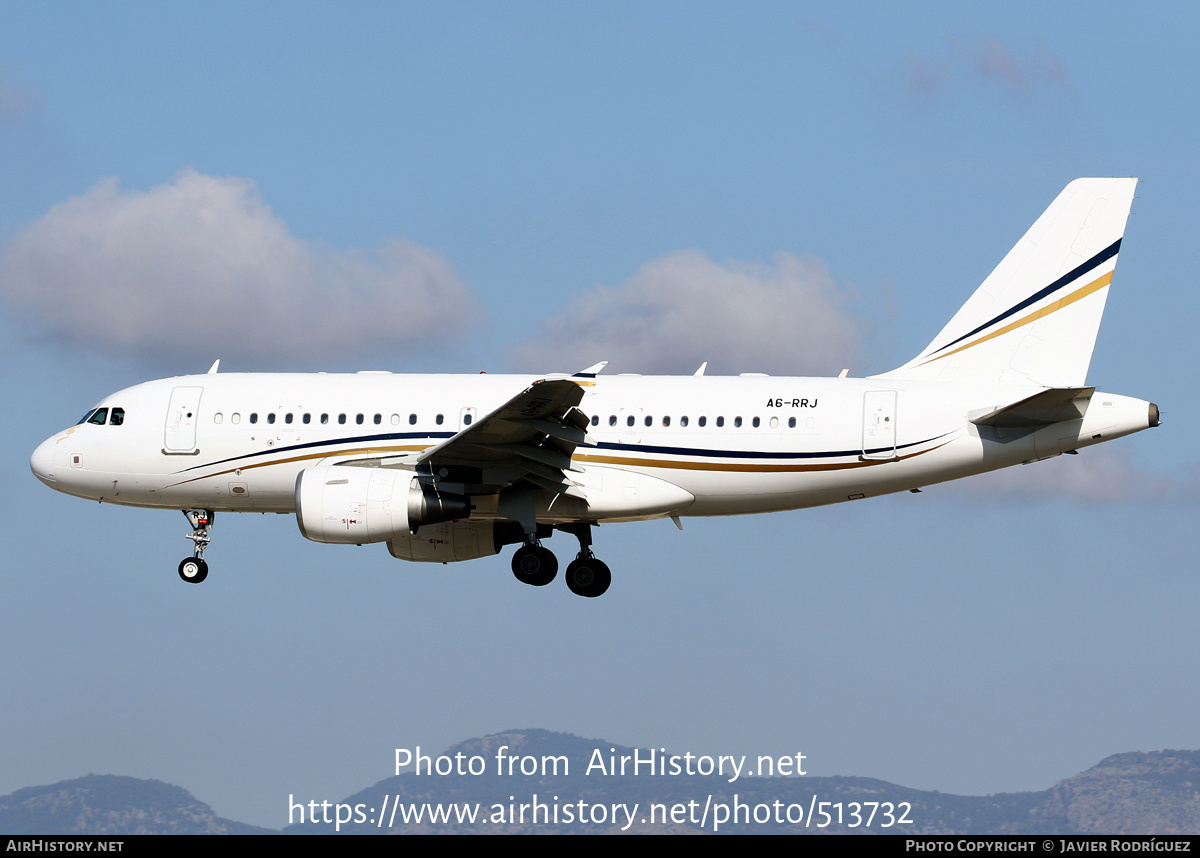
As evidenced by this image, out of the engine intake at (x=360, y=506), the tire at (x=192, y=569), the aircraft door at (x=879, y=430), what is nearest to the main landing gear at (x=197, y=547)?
the tire at (x=192, y=569)

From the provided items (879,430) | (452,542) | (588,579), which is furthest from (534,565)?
(879,430)

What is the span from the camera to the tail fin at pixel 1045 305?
32.2 meters

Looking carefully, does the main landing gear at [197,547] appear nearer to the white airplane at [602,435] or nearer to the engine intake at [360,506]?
the white airplane at [602,435]

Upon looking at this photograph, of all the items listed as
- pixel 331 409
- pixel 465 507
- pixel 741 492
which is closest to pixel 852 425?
pixel 741 492

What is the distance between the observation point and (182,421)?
108ft

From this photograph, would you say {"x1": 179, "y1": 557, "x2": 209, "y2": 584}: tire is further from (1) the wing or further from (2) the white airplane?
(1) the wing

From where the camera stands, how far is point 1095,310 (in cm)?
3231

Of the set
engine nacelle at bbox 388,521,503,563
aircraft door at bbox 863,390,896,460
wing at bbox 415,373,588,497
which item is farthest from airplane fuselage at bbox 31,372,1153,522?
engine nacelle at bbox 388,521,503,563

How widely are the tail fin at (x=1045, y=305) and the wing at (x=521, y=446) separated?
829 centimetres

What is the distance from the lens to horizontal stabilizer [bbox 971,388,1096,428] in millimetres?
29281

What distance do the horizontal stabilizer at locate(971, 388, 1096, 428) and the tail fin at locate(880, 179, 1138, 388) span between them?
2066mm

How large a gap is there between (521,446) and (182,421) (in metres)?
8.70

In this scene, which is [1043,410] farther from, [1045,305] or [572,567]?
[572,567]
